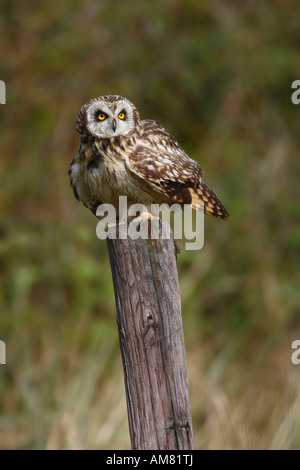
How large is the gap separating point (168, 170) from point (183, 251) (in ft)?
11.4

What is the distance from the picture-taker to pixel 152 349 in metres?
2.94

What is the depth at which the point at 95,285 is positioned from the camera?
275 inches

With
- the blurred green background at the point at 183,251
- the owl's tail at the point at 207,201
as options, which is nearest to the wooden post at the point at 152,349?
the owl's tail at the point at 207,201

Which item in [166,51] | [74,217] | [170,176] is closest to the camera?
[170,176]

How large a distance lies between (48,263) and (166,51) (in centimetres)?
363

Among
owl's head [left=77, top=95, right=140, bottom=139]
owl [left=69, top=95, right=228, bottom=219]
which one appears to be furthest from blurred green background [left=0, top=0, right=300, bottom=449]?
owl's head [left=77, top=95, right=140, bottom=139]

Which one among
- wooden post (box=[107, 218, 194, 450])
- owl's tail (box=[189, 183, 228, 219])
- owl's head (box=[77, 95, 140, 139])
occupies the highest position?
owl's head (box=[77, 95, 140, 139])

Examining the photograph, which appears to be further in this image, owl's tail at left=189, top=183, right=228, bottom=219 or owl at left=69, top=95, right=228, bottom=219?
owl's tail at left=189, top=183, right=228, bottom=219

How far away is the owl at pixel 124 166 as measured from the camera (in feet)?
11.8

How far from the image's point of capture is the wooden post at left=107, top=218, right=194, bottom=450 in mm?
2916

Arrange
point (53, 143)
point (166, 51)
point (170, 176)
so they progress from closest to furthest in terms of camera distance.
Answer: point (170, 176) → point (53, 143) → point (166, 51)

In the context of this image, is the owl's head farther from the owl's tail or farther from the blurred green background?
the blurred green background

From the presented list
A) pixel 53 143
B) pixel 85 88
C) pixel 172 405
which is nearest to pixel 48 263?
pixel 53 143
